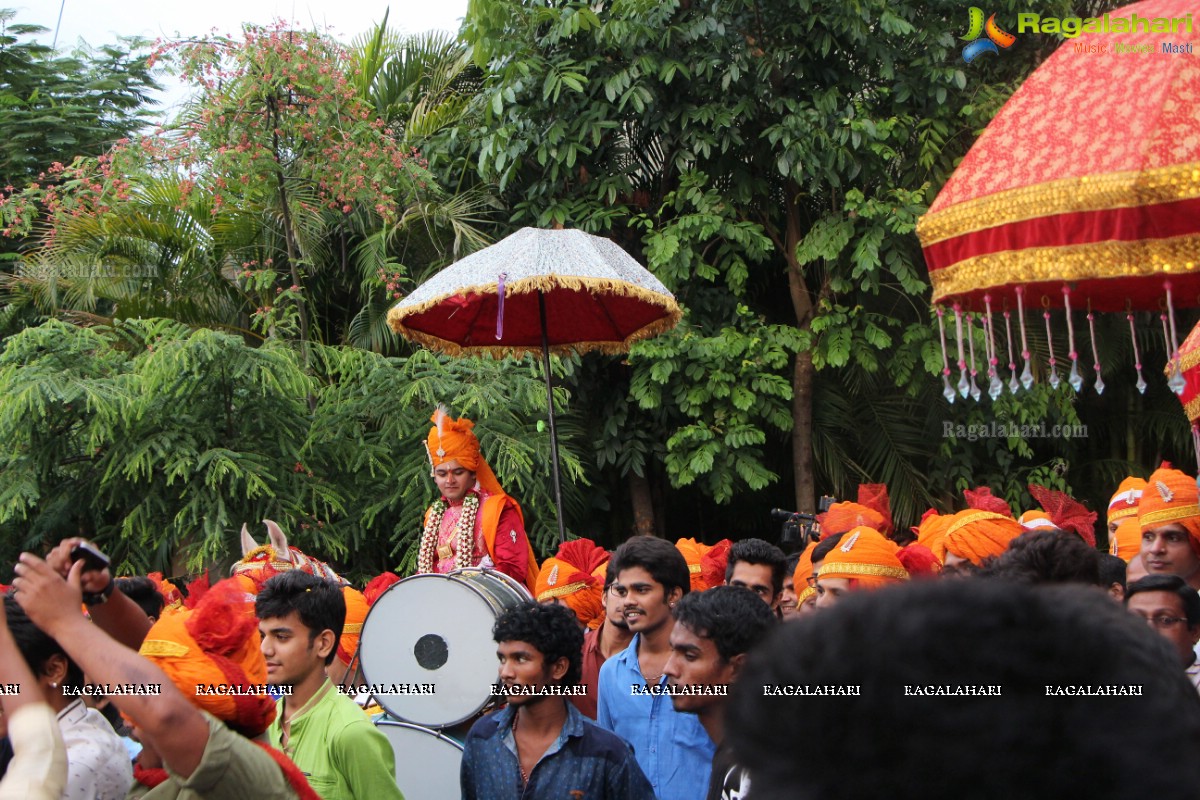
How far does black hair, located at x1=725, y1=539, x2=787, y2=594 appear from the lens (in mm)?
5133

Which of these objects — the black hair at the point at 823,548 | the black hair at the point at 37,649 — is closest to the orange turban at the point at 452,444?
the black hair at the point at 823,548

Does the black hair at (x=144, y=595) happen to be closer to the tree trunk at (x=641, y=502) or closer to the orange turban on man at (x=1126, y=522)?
the orange turban on man at (x=1126, y=522)

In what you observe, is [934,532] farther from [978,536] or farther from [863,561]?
[863,561]

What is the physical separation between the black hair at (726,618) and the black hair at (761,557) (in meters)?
1.59

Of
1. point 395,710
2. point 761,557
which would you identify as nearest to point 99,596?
point 395,710

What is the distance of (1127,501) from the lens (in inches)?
239

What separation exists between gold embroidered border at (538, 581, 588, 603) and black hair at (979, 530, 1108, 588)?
2177 mm

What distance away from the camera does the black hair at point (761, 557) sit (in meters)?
5.13

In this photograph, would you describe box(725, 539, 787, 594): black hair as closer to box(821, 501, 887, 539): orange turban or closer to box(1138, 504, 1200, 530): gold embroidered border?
box(821, 501, 887, 539): orange turban

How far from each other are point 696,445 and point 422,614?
492 cm

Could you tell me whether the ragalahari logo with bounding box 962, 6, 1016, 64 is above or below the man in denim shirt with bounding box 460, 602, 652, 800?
above

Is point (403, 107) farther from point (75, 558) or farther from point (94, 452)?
point (75, 558)

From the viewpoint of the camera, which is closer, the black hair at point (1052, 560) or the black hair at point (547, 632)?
the black hair at point (547, 632)

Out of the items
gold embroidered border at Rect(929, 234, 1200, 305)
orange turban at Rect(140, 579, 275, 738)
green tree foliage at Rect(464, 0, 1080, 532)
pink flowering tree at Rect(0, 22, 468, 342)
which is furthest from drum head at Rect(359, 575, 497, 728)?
pink flowering tree at Rect(0, 22, 468, 342)
